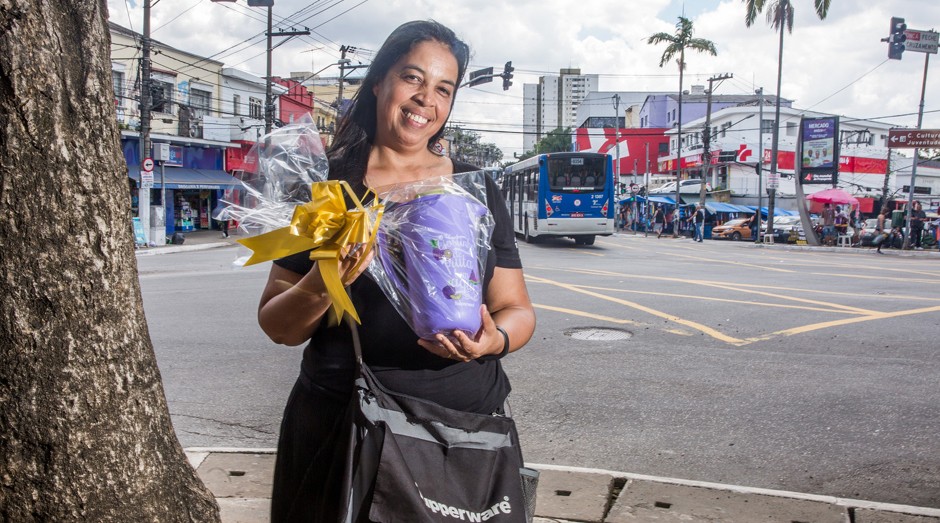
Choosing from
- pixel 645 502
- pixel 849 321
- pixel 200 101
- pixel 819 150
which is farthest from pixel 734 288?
pixel 200 101

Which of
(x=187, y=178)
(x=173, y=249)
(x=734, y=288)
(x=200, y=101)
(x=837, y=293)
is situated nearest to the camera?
(x=837, y=293)

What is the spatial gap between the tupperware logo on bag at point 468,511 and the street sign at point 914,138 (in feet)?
89.9

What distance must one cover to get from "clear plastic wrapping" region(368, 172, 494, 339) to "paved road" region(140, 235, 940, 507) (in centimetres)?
302

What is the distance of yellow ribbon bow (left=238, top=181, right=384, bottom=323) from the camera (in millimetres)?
1598

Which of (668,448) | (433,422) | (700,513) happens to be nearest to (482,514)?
(433,422)

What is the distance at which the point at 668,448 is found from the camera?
15.8 ft

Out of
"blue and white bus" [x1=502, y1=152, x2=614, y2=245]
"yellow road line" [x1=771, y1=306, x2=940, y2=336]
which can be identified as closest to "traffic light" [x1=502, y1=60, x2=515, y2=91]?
"blue and white bus" [x1=502, y1=152, x2=614, y2=245]

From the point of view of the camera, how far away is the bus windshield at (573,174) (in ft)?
77.9

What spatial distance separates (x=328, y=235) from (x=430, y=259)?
27cm

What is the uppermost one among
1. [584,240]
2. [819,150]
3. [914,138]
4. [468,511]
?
[819,150]

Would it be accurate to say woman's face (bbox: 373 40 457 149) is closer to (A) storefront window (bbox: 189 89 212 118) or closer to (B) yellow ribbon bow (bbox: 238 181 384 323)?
(B) yellow ribbon bow (bbox: 238 181 384 323)

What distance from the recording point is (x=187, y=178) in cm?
3272

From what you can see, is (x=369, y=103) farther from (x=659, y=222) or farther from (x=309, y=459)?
(x=659, y=222)

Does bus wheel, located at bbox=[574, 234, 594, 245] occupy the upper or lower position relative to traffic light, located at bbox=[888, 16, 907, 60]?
lower
